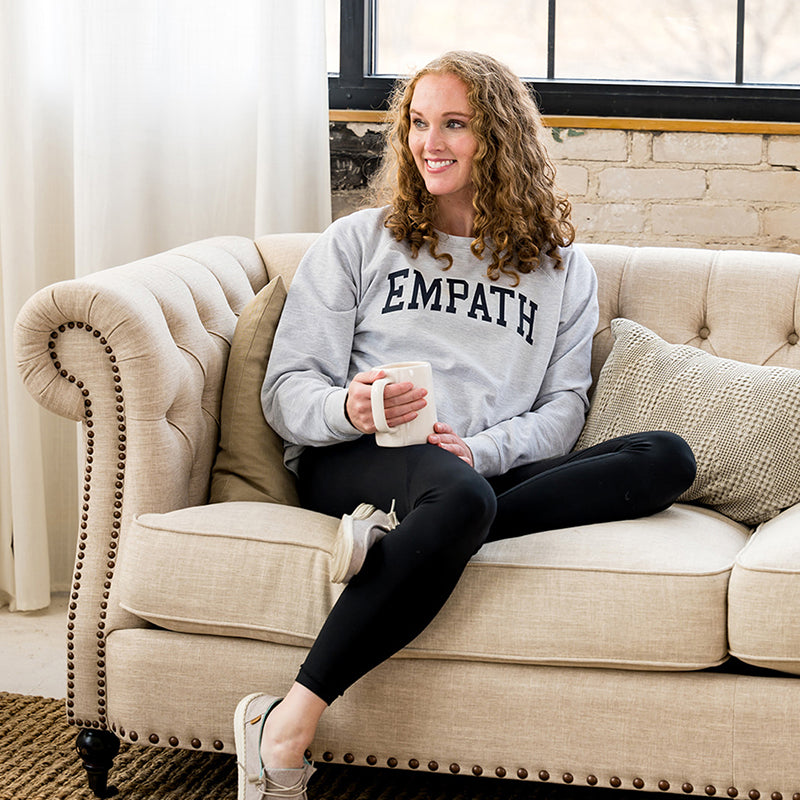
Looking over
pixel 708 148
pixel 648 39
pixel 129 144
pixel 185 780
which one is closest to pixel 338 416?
pixel 185 780

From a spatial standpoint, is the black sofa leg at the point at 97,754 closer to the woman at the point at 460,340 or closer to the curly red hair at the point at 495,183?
the woman at the point at 460,340

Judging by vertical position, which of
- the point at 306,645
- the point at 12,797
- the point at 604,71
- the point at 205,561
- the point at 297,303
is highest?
the point at 604,71

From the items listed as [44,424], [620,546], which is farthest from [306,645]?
[44,424]

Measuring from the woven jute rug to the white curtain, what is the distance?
78 centimetres

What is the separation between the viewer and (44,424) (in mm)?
2531

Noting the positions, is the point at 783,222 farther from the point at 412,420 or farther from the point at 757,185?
the point at 412,420

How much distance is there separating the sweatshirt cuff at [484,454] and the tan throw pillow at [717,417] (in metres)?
0.23

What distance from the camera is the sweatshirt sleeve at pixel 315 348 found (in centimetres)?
164

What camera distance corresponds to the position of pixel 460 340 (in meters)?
1.78

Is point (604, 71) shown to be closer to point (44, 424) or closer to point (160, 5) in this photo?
point (160, 5)

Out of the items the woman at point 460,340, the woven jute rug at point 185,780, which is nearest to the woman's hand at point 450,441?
the woman at point 460,340

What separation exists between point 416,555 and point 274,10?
1483 mm

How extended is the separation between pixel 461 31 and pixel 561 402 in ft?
4.13

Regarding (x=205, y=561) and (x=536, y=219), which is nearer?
(x=205, y=561)
